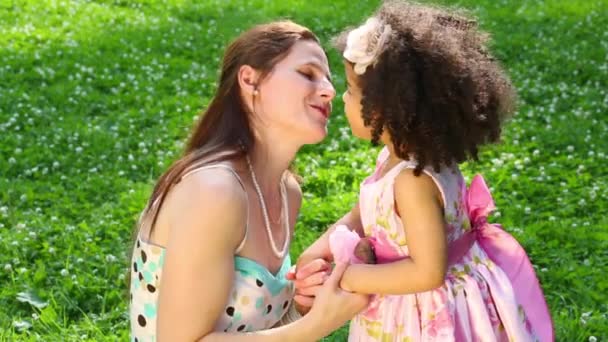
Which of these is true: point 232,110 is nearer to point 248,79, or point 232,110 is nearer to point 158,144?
point 248,79

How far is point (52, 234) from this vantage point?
554cm

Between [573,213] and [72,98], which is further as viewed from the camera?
[72,98]

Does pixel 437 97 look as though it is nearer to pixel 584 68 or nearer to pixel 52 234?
pixel 52 234

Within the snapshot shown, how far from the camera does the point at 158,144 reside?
7340mm

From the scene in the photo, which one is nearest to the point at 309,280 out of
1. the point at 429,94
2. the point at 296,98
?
the point at 296,98

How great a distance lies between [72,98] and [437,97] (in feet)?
20.8

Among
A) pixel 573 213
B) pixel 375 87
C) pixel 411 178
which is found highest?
pixel 375 87

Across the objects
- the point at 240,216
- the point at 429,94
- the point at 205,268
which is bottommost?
the point at 205,268

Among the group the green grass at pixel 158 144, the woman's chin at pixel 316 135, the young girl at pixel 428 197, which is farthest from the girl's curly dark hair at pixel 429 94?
the green grass at pixel 158 144

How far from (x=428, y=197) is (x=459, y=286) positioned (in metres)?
0.32

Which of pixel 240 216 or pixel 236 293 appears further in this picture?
pixel 236 293

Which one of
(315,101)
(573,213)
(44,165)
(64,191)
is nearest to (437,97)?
(315,101)

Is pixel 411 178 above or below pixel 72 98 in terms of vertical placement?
above

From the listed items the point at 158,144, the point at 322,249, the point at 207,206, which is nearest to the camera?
the point at 207,206
